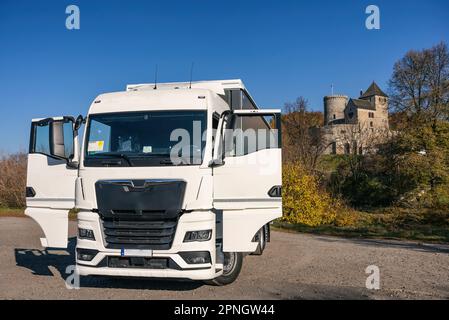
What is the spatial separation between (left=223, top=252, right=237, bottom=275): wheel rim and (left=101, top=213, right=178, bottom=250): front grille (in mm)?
1311

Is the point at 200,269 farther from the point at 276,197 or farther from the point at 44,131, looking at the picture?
the point at 44,131

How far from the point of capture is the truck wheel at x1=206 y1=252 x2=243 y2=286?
672 cm

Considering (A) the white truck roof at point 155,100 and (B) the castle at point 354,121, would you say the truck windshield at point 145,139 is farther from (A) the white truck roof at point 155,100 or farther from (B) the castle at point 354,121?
(B) the castle at point 354,121

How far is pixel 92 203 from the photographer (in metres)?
6.16

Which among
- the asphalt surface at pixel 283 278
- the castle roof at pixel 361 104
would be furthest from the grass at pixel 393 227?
the castle roof at pixel 361 104

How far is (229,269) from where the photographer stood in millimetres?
6824

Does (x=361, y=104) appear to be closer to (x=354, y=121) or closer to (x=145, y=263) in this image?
(x=354, y=121)

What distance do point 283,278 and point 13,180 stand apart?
20.2 metres

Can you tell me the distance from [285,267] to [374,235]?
309 inches

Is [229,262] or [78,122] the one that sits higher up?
[78,122]

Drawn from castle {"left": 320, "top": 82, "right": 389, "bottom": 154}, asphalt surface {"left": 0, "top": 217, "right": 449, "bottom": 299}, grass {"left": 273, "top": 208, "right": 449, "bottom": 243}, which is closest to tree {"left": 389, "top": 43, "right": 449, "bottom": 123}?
castle {"left": 320, "top": 82, "right": 389, "bottom": 154}

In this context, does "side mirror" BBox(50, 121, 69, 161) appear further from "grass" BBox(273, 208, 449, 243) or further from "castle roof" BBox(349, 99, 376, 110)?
"castle roof" BBox(349, 99, 376, 110)

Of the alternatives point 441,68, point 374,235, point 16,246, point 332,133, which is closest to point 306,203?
point 374,235

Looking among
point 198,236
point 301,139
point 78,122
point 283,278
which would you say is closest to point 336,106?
point 301,139
